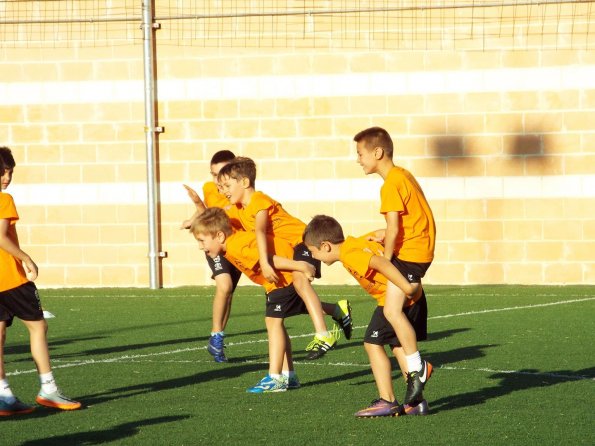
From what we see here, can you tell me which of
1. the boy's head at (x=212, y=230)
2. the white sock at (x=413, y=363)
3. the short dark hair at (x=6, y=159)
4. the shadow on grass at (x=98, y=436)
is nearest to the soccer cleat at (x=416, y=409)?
the white sock at (x=413, y=363)

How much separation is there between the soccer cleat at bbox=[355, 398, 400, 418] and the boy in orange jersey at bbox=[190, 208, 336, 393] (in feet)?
3.76

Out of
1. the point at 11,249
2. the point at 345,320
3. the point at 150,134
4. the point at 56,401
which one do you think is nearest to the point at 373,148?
the point at 11,249

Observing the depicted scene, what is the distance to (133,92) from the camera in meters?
17.5

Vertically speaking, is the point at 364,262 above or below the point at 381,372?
above

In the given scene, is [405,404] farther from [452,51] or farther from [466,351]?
[452,51]

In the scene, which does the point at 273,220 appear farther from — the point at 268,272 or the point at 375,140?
the point at 375,140

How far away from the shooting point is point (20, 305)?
7.65 m

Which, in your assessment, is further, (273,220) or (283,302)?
(273,220)

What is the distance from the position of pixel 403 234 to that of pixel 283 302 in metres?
1.40

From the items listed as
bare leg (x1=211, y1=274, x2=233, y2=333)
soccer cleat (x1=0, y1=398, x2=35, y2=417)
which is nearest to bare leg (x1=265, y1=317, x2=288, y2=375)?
soccer cleat (x1=0, y1=398, x2=35, y2=417)

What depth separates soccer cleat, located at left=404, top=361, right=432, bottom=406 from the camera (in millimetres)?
7285

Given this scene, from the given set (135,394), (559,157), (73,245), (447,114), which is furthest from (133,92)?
(135,394)

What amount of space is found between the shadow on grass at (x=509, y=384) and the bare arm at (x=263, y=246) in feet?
4.64

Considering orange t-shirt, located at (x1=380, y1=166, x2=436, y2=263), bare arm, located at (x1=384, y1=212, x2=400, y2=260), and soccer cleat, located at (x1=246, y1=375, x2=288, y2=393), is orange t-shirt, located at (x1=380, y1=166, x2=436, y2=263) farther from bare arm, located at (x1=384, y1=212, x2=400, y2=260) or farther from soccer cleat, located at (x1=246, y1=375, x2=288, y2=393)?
soccer cleat, located at (x1=246, y1=375, x2=288, y2=393)
